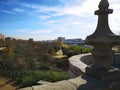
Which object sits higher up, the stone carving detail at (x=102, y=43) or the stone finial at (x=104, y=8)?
the stone finial at (x=104, y=8)

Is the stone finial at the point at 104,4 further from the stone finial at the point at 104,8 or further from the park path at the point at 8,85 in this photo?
the park path at the point at 8,85

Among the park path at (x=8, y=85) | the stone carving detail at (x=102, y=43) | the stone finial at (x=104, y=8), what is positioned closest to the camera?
Result: the stone carving detail at (x=102, y=43)

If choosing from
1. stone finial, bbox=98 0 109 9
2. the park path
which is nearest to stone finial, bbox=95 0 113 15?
stone finial, bbox=98 0 109 9

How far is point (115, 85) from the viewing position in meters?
3.05

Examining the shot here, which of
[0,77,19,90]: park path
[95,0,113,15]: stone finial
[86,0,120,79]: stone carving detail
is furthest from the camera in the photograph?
[0,77,19,90]: park path

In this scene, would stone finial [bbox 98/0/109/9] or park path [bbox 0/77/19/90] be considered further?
park path [bbox 0/77/19/90]

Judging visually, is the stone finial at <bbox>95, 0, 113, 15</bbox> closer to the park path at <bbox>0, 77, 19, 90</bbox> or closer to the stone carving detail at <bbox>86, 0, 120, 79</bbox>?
the stone carving detail at <bbox>86, 0, 120, 79</bbox>

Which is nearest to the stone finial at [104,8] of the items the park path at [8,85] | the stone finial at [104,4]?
the stone finial at [104,4]

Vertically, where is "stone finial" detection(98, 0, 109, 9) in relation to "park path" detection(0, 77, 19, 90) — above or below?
above

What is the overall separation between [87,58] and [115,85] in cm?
342

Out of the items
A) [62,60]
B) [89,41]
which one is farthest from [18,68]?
[89,41]

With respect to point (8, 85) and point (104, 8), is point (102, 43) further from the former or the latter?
point (8, 85)

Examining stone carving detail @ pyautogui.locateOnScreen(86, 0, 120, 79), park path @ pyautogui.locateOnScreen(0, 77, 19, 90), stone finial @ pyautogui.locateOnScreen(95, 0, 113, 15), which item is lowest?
park path @ pyautogui.locateOnScreen(0, 77, 19, 90)

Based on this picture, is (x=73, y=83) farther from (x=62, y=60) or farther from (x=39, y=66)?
(x=62, y=60)
